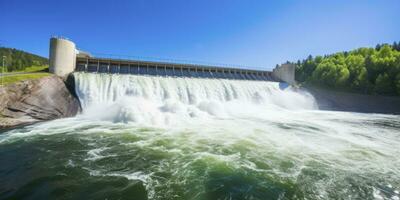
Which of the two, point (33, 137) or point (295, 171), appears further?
point (33, 137)

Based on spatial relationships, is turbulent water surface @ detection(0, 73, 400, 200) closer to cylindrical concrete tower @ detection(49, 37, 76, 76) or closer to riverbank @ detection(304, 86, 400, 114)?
cylindrical concrete tower @ detection(49, 37, 76, 76)

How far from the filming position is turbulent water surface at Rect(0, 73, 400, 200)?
6.50m

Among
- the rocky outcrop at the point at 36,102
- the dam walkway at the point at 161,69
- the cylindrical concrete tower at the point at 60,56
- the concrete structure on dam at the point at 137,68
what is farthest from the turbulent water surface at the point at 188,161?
the dam walkway at the point at 161,69

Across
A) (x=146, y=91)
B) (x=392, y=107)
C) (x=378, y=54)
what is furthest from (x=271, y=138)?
(x=378, y=54)

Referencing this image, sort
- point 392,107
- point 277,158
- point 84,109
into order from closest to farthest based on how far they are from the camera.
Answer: point 277,158, point 84,109, point 392,107

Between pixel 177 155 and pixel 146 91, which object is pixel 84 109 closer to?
pixel 146 91

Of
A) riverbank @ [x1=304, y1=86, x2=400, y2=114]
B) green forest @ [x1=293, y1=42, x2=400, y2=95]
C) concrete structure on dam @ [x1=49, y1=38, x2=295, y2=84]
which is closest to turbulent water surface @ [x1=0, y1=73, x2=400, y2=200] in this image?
concrete structure on dam @ [x1=49, y1=38, x2=295, y2=84]

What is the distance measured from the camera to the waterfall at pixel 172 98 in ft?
60.9

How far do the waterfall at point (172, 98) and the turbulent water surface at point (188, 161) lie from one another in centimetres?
82

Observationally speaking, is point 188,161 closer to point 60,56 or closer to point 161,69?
point 60,56

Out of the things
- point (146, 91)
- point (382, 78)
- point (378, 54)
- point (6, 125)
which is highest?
point (378, 54)

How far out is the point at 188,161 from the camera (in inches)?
348

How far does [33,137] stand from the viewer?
39.7 feet

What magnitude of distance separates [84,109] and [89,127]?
7.41 metres
